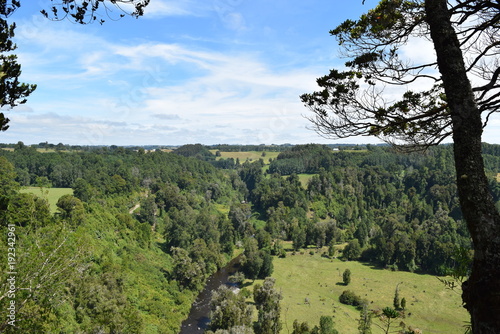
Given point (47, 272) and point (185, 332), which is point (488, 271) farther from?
point (185, 332)

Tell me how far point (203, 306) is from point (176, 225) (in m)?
32.4

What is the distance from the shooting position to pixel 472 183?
6027 mm

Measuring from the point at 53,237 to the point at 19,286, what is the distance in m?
2.20

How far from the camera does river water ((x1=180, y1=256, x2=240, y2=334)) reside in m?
47.1

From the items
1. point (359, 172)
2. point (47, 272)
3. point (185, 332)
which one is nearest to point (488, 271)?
point (47, 272)

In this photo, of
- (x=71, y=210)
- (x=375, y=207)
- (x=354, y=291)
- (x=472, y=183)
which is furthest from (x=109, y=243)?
(x=375, y=207)

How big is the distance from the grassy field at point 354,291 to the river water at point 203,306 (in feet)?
40.9

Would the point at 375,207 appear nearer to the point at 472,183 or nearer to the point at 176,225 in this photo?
the point at 176,225

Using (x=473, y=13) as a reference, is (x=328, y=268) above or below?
below

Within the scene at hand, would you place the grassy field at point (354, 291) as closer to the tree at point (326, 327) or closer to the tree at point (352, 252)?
the tree at point (352, 252)

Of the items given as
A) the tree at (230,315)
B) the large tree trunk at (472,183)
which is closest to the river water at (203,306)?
the tree at (230,315)

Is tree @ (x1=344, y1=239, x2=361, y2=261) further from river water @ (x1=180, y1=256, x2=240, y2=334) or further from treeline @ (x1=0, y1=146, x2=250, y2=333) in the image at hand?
treeline @ (x1=0, y1=146, x2=250, y2=333)

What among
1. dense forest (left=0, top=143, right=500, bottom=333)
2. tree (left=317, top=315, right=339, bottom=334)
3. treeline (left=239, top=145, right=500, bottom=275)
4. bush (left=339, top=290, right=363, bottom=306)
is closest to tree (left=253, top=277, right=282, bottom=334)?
tree (left=317, top=315, right=339, bottom=334)

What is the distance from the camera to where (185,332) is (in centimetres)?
4556
